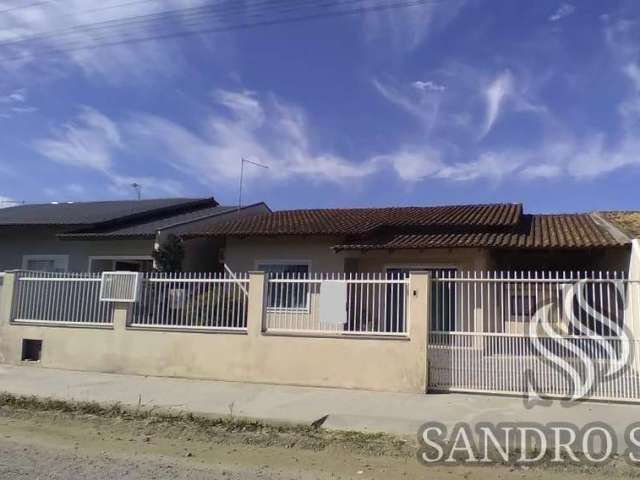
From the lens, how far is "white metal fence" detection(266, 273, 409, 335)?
10070mm

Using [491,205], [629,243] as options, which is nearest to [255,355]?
[629,243]

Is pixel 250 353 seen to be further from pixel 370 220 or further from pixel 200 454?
pixel 370 220

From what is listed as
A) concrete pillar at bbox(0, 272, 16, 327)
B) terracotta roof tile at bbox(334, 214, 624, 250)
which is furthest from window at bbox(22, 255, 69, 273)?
terracotta roof tile at bbox(334, 214, 624, 250)

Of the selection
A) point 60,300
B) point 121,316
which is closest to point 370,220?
point 121,316

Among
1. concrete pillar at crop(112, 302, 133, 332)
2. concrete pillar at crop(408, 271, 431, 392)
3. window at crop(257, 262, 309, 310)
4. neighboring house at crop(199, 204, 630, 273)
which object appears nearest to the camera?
concrete pillar at crop(408, 271, 431, 392)

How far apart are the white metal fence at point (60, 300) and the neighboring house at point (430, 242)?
4.43 meters

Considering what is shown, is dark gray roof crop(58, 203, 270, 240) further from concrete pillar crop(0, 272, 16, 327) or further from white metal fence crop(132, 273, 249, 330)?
white metal fence crop(132, 273, 249, 330)

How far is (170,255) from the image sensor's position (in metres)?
16.5

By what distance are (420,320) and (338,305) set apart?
1.51 m

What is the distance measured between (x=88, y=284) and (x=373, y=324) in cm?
612

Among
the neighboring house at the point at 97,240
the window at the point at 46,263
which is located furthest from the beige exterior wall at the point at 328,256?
the window at the point at 46,263

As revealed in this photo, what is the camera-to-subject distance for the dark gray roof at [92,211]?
18359 mm

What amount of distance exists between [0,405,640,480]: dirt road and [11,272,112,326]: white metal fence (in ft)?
13.5
